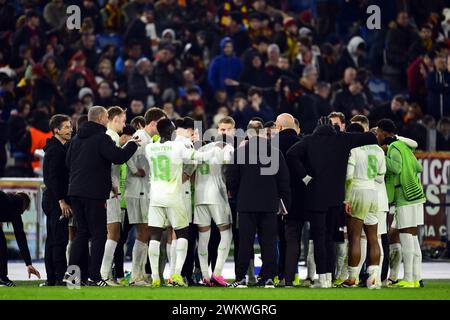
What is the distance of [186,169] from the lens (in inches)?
683

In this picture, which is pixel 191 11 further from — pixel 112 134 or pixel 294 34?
pixel 112 134

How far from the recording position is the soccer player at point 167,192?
16875 mm

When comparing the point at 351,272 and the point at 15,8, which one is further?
the point at 15,8

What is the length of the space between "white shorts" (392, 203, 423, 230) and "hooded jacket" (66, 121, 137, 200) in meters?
3.62

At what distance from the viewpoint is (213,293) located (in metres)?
15.8

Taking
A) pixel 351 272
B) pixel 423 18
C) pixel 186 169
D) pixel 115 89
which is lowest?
pixel 351 272

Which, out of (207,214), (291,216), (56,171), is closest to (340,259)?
(291,216)

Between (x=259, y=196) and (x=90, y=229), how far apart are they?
2.17 metres

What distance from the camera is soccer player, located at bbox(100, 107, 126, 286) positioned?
17078 millimetres

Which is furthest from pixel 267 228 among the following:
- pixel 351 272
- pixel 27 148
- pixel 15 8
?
pixel 15 8

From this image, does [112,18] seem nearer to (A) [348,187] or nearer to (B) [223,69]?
(B) [223,69]

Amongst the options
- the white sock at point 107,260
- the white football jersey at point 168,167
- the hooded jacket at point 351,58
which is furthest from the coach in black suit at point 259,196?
the hooded jacket at point 351,58

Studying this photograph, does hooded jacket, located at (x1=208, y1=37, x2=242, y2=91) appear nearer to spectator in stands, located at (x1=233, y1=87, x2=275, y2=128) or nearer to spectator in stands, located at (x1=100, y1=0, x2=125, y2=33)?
spectator in stands, located at (x1=233, y1=87, x2=275, y2=128)

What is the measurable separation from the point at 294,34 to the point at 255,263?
1110cm
